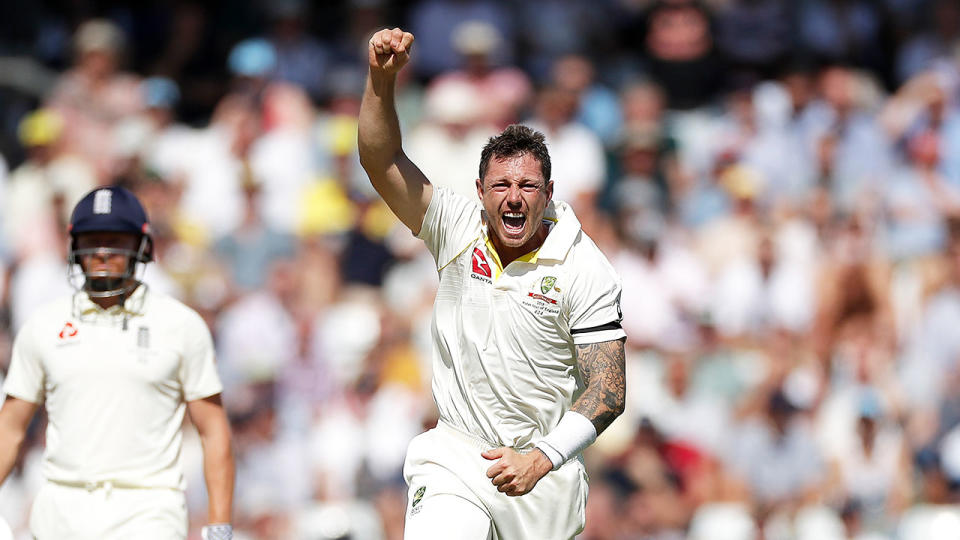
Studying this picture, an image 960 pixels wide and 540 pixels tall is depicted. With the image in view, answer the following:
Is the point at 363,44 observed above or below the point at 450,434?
above

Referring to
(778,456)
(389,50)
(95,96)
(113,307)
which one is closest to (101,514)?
(113,307)

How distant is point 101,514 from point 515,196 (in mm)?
2392

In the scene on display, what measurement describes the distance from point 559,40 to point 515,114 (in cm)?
152

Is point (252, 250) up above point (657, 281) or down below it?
above

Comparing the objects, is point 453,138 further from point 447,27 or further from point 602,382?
point 602,382

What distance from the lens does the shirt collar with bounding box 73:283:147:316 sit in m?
6.90

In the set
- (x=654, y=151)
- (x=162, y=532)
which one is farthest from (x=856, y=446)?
(x=162, y=532)

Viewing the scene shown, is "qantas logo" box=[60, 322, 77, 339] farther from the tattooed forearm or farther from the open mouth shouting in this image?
the tattooed forearm

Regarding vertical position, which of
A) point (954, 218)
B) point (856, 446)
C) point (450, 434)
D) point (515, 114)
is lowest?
point (856, 446)

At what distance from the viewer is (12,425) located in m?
6.88

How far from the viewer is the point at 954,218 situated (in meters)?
13.7

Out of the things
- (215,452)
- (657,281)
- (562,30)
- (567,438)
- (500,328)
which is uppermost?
(562,30)

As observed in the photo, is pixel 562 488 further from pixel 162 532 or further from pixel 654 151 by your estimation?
pixel 654 151

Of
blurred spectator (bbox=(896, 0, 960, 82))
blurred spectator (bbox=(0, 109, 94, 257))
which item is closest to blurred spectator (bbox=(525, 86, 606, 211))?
blurred spectator (bbox=(896, 0, 960, 82))
